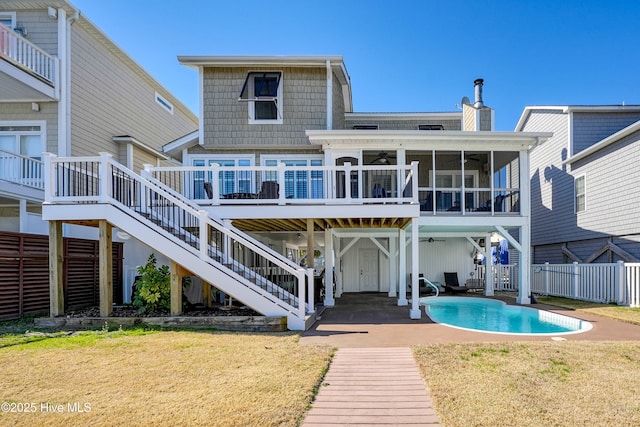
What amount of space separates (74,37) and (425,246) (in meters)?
15.4

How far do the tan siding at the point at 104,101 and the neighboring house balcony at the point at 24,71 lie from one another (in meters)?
0.71

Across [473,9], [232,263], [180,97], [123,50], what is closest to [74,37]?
[123,50]

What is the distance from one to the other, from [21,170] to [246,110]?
21.9ft

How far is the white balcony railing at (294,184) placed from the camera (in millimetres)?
9219

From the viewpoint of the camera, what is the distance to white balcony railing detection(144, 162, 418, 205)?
30.2ft

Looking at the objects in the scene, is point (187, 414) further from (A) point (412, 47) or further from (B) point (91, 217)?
(A) point (412, 47)

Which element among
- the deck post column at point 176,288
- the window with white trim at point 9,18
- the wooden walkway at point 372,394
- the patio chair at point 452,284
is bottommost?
the patio chair at point 452,284

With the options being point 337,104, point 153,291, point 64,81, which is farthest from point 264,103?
point 153,291

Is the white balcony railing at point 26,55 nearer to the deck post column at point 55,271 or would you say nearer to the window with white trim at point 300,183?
the deck post column at point 55,271

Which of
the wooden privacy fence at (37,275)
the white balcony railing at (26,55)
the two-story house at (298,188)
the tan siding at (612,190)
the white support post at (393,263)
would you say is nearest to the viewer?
the two-story house at (298,188)

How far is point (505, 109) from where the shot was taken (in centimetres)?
5041

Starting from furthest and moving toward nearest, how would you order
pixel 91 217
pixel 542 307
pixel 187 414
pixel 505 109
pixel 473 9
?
1. pixel 505 109
2. pixel 473 9
3. pixel 542 307
4. pixel 91 217
5. pixel 187 414

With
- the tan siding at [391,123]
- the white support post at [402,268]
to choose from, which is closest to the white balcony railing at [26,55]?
the tan siding at [391,123]

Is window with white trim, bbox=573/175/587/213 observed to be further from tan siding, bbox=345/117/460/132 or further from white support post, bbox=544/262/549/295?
tan siding, bbox=345/117/460/132
